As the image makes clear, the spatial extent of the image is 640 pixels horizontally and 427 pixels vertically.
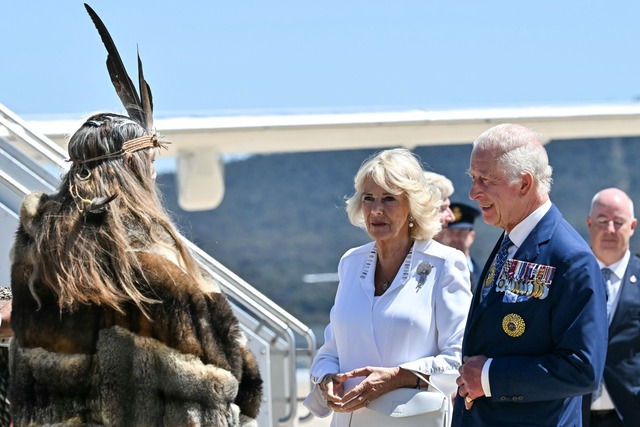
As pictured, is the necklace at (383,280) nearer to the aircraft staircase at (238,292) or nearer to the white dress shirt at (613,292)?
the aircraft staircase at (238,292)

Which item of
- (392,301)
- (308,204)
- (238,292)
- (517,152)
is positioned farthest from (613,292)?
(308,204)

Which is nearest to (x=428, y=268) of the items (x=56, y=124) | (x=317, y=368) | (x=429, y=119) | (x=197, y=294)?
(x=317, y=368)

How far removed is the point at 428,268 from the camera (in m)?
3.96

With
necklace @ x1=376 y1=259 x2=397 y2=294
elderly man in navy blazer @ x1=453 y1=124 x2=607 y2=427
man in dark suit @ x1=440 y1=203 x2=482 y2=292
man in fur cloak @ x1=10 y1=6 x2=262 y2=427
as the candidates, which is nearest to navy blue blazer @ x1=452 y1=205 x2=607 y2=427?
elderly man in navy blazer @ x1=453 y1=124 x2=607 y2=427

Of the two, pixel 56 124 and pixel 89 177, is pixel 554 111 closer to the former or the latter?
pixel 56 124

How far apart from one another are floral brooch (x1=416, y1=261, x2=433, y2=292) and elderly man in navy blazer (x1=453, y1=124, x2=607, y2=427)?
1.68 feet

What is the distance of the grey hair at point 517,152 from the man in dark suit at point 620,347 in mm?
1981

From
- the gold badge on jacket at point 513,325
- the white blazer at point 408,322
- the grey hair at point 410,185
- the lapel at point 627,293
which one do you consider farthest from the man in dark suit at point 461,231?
the gold badge on jacket at point 513,325

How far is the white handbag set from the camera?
371cm

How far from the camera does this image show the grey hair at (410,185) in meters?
4.06

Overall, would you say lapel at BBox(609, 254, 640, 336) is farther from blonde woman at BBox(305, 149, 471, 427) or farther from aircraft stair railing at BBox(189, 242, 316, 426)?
aircraft stair railing at BBox(189, 242, 316, 426)

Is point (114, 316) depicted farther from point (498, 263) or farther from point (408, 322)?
point (408, 322)

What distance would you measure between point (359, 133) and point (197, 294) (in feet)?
44.4

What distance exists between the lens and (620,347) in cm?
504
